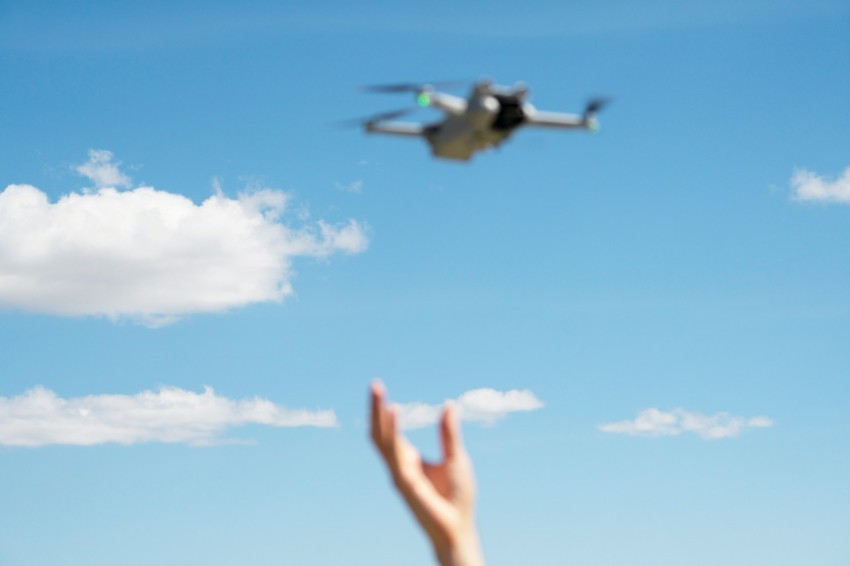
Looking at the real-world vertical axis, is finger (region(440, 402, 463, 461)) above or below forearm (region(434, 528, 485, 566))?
above

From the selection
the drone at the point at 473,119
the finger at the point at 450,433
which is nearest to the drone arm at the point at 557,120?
the drone at the point at 473,119

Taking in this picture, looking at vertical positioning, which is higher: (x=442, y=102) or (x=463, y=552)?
(x=442, y=102)

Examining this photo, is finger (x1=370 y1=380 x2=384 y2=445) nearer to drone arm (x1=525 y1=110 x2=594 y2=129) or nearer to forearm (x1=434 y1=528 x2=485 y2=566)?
forearm (x1=434 y1=528 x2=485 y2=566)

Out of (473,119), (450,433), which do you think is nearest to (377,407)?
(450,433)

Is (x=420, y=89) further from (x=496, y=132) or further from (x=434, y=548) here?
(x=434, y=548)

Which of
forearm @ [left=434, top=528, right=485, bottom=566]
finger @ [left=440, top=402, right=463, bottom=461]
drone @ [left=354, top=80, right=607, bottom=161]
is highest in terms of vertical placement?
drone @ [left=354, top=80, right=607, bottom=161]

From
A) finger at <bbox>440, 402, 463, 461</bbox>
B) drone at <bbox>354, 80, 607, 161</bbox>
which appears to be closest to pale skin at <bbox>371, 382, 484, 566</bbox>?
finger at <bbox>440, 402, 463, 461</bbox>

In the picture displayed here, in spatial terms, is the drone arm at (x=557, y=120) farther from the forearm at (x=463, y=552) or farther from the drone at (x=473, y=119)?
the forearm at (x=463, y=552)

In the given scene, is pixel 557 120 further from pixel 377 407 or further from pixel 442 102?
pixel 377 407
